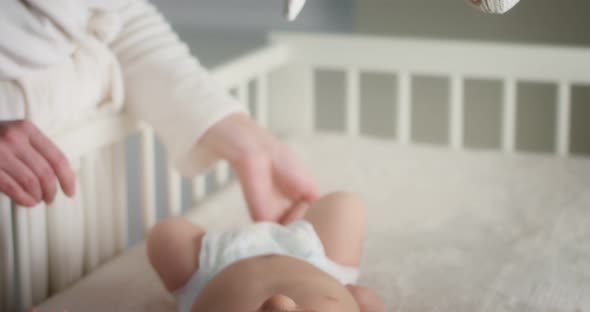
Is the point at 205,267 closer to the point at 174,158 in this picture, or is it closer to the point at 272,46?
the point at 174,158

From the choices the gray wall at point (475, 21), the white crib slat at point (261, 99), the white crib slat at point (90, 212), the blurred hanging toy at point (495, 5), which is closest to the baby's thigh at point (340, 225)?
the white crib slat at point (90, 212)

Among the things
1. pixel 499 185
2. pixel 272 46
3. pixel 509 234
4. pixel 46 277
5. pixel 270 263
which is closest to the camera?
pixel 270 263

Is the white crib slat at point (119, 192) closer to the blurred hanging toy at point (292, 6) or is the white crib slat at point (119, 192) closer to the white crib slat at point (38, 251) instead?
the white crib slat at point (38, 251)

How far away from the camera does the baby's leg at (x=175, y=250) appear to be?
820 mm

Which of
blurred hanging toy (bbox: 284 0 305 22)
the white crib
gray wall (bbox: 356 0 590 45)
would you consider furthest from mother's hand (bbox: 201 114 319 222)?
gray wall (bbox: 356 0 590 45)

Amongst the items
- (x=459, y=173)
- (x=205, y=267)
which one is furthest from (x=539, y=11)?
(x=205, y=267)

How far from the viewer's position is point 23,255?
85cm

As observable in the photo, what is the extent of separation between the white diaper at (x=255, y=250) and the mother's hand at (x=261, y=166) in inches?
3.4

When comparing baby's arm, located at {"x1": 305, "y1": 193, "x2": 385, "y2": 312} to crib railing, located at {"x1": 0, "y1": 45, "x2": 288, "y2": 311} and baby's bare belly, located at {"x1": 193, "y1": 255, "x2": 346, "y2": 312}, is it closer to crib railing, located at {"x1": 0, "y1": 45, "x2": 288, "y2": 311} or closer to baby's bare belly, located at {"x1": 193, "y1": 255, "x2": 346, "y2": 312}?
baby's bare belly, located at {"x1": 193, "y1": 255, "x2": 346, "y2": 312}

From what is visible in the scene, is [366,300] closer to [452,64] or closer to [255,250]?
[255,250]

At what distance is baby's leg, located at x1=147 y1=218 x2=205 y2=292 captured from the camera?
32.3 inches

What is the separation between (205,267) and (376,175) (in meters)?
0.51

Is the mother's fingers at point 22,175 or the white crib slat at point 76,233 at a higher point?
the mother's fingers at point 22,175

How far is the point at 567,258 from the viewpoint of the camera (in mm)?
945
